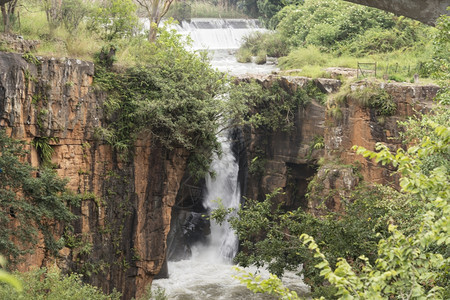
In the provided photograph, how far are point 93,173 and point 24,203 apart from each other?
300cm

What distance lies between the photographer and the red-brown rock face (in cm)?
1388

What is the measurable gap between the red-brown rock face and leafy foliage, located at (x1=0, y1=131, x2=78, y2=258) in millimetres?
475

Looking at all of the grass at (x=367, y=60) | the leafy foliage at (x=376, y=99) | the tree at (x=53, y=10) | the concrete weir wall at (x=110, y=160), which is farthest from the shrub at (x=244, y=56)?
the tree at (x=53, y=10)

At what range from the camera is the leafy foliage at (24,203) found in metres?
12.7

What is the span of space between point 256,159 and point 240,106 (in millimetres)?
5050

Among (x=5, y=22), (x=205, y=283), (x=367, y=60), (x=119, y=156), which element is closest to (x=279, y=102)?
(x=367, y=60)

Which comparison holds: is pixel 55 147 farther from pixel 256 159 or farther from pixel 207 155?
pixel 256 159

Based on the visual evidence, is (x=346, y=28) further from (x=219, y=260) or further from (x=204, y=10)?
(x=219, y=260)

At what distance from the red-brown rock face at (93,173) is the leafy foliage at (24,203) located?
475mm

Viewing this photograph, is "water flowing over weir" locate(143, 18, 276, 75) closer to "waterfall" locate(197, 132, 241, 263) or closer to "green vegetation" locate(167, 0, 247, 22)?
"green vegetation" locate(167, 0, 247, 22)

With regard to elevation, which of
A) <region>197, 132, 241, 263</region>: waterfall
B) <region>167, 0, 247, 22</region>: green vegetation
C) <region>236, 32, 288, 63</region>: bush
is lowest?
<region>197, 132, 241, 263</region>: waterfall

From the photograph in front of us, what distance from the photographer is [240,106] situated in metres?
17.9

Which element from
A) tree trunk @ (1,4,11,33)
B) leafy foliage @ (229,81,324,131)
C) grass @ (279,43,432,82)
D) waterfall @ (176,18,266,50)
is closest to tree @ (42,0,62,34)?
tree trunk @ (1,4,11,33)

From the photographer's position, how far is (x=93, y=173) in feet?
51.7
